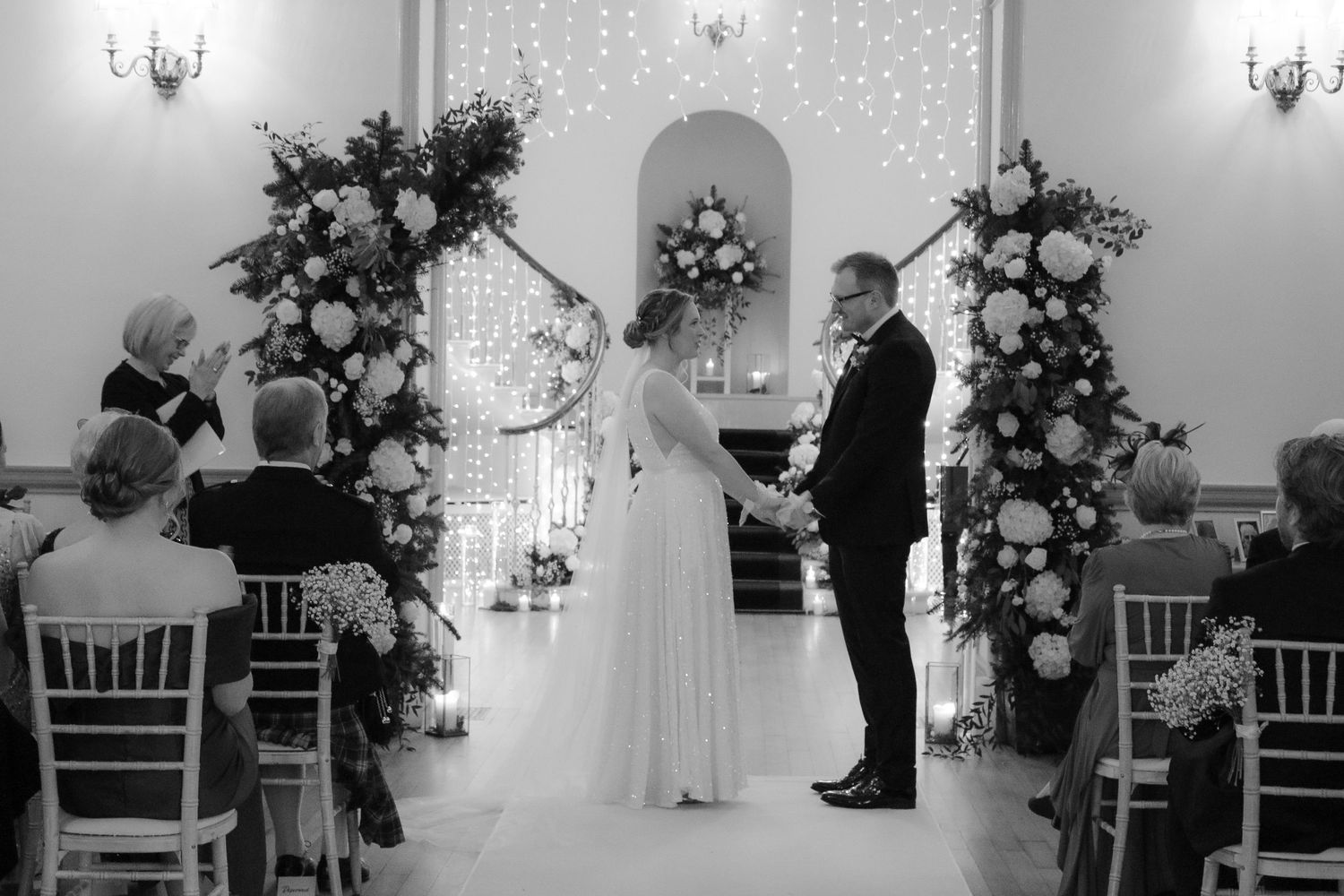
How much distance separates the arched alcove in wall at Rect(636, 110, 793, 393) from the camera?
1240 centimetres

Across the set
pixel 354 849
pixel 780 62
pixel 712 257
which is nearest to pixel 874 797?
pixel 354 849

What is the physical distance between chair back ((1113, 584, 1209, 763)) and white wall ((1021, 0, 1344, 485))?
2.41 metres

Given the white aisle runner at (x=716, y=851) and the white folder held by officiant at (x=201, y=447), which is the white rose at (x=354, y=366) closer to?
the white folder held by officiant at (x=201, y=447)

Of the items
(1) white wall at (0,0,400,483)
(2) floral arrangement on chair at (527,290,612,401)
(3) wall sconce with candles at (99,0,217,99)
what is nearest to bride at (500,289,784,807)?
(1) white wall at (0,0,400,483)

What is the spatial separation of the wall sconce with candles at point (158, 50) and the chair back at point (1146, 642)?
4.21 meters

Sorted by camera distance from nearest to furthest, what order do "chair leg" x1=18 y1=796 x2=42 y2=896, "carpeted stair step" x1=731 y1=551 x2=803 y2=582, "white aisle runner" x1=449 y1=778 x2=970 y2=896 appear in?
1. "chair leg" x1=18 y1=796 x2=42 y2=896
2. "white aisle runner" x1=449 y1=778 x2=970 y2=896
3. "carpeted stair step" x1=731 y1=551 x2=803 y2=582

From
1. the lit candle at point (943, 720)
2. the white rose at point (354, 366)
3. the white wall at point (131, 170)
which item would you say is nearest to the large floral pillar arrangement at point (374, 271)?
the white rose at point (354, 366)

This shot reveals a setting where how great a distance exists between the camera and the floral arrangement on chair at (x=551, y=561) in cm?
916

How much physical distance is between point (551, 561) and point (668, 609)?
5.09 metres

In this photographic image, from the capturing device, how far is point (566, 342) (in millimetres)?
9891

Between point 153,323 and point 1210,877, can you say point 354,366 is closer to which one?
point 153,323

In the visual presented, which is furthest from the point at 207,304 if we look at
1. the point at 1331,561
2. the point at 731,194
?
the point at 731,194

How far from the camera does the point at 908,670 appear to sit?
13.7 ft

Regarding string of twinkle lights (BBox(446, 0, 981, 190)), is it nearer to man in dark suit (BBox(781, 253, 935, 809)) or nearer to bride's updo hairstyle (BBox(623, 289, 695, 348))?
man in dark suit (BBox(781, 253, 935, 809))
